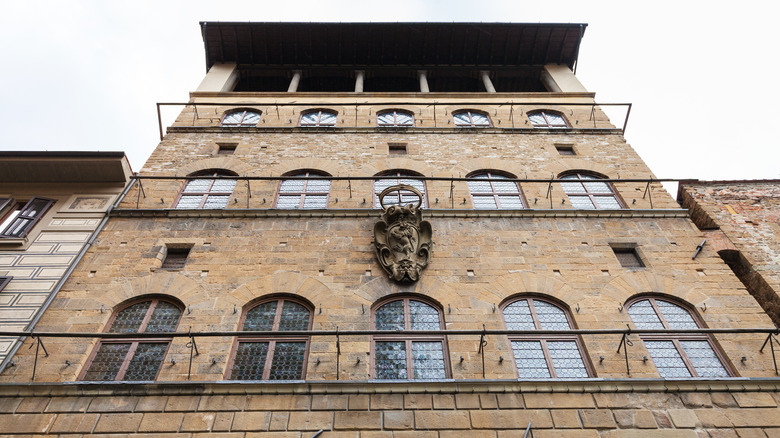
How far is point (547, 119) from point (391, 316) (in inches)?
419

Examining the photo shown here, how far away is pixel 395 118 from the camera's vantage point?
56.0 feet

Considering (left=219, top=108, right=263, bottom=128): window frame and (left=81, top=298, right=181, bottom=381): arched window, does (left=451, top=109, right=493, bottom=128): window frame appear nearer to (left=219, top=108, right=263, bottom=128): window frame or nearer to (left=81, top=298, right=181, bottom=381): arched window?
(left=219, top=108, right=263, bottom=128): window frame

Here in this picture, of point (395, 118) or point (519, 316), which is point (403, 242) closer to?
point (519, 316)

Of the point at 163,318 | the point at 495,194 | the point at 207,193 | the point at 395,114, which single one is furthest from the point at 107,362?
the point at 395,114

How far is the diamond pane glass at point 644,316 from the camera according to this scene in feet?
30.7

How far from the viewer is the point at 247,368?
8.57 meters

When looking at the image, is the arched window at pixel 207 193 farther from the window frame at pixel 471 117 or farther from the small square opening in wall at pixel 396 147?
the window frame at pixel 471 117

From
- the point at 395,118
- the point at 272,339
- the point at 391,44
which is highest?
the point at 391,44

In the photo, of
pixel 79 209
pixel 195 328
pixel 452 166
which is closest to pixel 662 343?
pixel 452 166

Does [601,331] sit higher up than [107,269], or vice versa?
[107,269]

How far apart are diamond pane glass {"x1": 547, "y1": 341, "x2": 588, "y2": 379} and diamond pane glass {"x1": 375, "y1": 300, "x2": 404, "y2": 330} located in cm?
262

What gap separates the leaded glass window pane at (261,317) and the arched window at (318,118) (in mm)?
8261

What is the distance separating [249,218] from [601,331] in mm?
7583

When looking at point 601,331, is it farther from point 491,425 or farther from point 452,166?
point 452,166
